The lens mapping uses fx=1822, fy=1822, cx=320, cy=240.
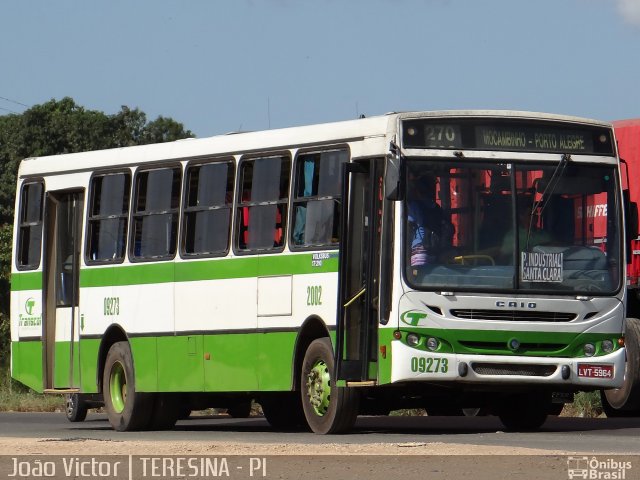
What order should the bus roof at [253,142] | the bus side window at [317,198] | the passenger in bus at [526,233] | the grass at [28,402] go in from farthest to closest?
the grass at [28,402], the bus side window at [317,198], the bus roof at [253,142], the passenger in bus at [526,233]

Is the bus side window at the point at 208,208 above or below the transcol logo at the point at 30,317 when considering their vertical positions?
above

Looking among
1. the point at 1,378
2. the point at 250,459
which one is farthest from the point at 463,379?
the point at 1,378

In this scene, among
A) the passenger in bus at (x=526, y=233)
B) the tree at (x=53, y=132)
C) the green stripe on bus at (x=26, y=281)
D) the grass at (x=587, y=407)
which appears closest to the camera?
the passenger in bus at (x=526, y=233)

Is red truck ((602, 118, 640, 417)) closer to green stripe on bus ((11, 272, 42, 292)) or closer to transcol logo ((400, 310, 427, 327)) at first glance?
transcol logo ((400, 310, 427, 327))

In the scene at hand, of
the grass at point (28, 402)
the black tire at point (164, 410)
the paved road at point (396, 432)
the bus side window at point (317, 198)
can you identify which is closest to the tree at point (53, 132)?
the grass at point (28, 402)

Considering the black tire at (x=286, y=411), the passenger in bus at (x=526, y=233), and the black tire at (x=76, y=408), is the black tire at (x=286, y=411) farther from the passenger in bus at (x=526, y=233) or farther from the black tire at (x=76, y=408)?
the passenger in bus at (x=526, y=233)

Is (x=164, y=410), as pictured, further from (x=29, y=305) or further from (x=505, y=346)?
(x=505, y=346)

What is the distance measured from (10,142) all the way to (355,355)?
53.1 m

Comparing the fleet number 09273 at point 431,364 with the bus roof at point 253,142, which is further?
the bus roof at point 253,142

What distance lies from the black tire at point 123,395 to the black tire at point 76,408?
2.04 meters

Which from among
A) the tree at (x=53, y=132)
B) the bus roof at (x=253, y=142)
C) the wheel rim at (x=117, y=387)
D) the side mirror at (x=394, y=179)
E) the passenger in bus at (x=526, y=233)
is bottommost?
the wheel rim at (x=117, y=387)

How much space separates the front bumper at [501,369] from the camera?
17.2 m

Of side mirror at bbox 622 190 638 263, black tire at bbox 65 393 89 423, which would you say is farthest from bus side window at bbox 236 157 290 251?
black tire at bbox 65 393 89 423

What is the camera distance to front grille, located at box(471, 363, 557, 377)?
17422mm
